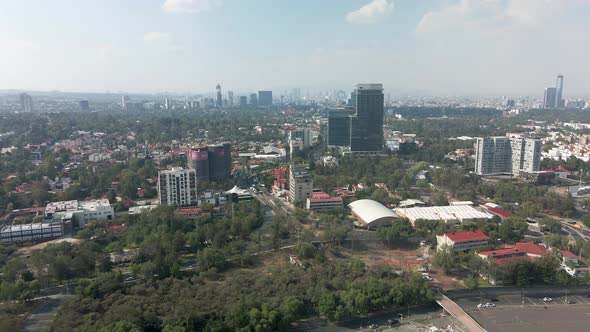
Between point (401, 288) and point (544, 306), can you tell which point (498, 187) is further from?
point (401, 288)

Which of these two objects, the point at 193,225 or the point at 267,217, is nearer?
the point at 193,225

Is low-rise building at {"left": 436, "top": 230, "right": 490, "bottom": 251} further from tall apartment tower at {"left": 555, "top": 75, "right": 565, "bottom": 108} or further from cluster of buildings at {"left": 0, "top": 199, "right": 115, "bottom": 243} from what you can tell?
tall apartment tower at {"left": 555, "top": 75, "right": 565, "bottom": 108}

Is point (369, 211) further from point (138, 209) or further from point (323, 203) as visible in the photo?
point (138, 209)

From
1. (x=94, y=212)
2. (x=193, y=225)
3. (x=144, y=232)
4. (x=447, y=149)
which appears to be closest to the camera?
(x=144, y=232)

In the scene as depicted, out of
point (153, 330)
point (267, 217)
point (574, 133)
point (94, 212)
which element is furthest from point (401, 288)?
point (574, 133)

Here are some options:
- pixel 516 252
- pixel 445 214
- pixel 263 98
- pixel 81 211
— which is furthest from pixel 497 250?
pixel 263 98

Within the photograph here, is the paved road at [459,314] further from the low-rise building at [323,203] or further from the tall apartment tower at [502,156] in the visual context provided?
the tall apartment tower at [502,156]

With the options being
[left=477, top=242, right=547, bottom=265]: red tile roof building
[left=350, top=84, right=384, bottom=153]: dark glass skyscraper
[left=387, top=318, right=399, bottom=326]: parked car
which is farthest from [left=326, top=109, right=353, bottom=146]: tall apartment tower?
[left=387, top=318, right=399, bottom=326]: parked car

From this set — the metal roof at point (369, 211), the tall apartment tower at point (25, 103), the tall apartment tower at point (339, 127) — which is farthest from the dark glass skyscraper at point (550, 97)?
the tall apartment tower at point (25, 103)
